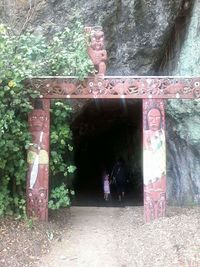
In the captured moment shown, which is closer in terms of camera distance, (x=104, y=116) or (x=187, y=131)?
(x=187, y=131)

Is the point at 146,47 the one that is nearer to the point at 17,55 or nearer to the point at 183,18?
the point at 183,18

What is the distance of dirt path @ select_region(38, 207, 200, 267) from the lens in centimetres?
634

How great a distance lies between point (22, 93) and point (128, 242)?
10.2 feet

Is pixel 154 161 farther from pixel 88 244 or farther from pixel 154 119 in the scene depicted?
pixel 88 244

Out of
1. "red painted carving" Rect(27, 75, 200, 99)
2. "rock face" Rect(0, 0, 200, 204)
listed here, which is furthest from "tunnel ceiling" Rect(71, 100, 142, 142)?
"red painted carving" Rect(27, 75, 200, 99)

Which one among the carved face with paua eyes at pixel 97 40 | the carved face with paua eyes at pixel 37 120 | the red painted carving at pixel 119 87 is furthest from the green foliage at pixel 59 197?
the carved face with paua eyes at pixel 97 40

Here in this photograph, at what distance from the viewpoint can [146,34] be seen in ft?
34.6

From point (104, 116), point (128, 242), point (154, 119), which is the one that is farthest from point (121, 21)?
point (128, 242)

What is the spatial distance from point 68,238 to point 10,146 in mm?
1863

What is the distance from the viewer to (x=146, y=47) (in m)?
10.7

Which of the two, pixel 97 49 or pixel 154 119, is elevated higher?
pixel 97 49

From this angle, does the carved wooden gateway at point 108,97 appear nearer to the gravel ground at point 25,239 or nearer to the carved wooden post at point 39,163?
the carved wooden post at point 39,163

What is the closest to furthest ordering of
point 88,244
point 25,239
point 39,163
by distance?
point 25,239 → point 88,244 → point 39,163

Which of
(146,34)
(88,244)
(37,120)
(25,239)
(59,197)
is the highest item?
(146,34)
